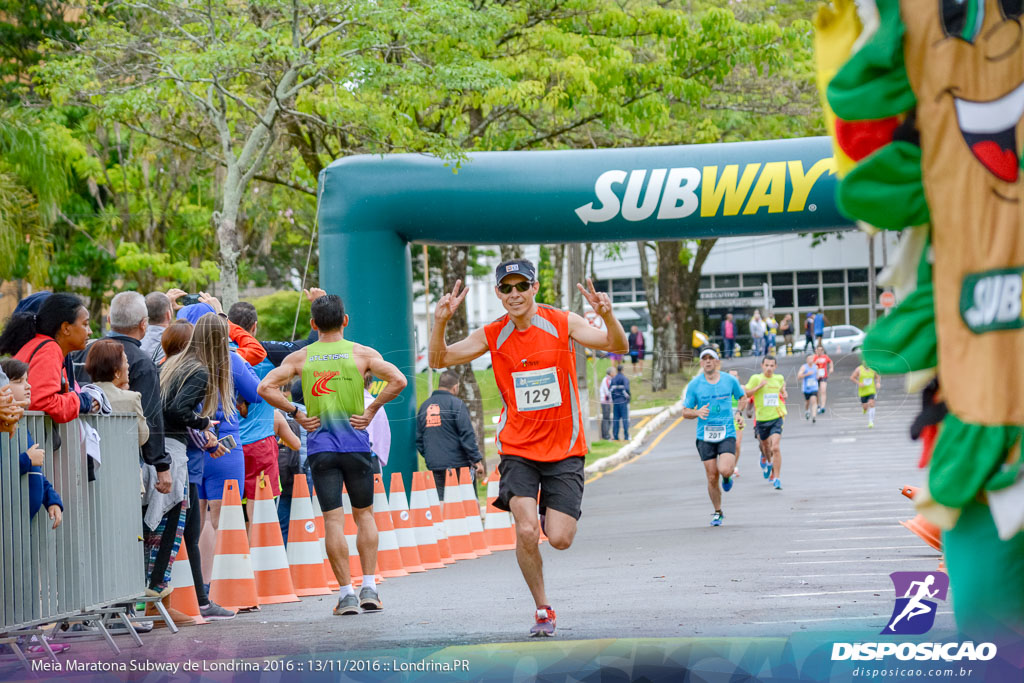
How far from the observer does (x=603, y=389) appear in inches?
752

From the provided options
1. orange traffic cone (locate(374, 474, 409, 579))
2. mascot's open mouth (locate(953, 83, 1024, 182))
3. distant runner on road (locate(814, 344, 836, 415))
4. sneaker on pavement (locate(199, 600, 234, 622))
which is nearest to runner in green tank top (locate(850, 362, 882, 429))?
distant runner on road (locate(814, 344, 836, 415))

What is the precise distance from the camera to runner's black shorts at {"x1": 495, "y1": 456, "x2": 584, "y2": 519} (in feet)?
22.9

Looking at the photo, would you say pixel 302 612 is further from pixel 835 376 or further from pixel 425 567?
pixel 835 376

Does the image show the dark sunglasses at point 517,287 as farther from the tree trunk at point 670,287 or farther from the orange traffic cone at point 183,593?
the tree trunk at point 670,287

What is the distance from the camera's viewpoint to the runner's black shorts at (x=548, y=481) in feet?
22.9

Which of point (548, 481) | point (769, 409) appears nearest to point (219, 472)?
point (548, 481)

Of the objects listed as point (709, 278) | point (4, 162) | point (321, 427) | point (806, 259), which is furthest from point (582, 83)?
point (709, 278)

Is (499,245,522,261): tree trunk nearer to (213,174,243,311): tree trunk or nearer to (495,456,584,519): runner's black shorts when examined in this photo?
(213,174,243,311): tree trunk

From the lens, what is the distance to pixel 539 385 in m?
7.04

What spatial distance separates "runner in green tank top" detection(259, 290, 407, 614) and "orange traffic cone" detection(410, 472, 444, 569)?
2603 mm

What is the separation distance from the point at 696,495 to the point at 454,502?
5.73 meters

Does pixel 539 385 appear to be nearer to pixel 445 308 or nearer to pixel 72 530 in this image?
pixel 445 308

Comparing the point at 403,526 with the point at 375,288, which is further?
the point at 375,288

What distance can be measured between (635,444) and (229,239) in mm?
8517
